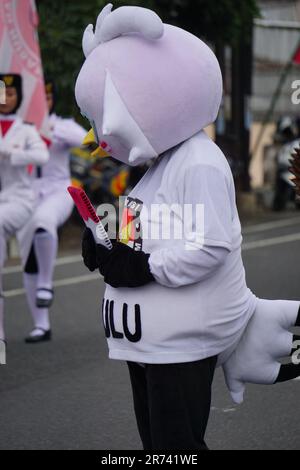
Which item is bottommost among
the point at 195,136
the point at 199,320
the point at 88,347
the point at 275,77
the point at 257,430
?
the point at 275,77

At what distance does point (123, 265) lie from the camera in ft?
12.5

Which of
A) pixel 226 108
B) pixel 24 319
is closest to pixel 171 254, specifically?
pixel 24 319

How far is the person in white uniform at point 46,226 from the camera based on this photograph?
7883mm

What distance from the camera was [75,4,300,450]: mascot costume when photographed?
376cm

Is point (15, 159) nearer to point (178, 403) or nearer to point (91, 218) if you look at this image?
point (91, 218)

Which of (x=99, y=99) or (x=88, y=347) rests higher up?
(x=99, y=99)

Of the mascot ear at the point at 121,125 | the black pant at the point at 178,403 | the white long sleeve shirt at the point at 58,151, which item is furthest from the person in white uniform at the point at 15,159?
the black pant at the point at 178,403

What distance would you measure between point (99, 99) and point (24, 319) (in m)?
5.18

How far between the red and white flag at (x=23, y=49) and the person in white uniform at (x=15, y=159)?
38cm

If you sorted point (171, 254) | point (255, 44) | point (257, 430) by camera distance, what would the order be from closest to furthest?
point (171, 254) < point (257, 430) < point (255, 44)

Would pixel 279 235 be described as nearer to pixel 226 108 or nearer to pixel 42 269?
pixel 226 108

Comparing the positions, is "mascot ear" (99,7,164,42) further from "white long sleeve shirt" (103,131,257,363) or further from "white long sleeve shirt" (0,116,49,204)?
"white long sleeve shirt" (0,116,49,204)

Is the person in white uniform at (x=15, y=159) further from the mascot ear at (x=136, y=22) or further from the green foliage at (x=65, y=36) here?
the green foliage at (x=65, y=36)

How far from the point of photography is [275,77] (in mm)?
20891
